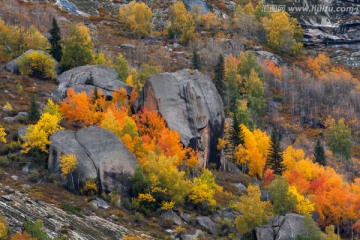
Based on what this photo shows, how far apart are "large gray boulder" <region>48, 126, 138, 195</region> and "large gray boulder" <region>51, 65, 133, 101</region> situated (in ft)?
81.3

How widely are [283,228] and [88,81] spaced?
47054 mm

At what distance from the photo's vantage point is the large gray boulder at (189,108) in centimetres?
8412

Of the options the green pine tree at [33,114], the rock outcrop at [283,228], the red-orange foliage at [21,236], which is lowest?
the rock outcrop at [283,228]

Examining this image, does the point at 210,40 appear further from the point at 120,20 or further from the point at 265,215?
the point at 265,215

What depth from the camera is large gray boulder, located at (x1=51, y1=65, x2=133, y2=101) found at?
93500mm

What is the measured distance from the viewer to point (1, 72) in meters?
97.9

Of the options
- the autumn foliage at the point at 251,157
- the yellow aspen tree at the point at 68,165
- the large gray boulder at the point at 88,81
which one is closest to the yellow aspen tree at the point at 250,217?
the yellow aspen tree at the point at 68,165

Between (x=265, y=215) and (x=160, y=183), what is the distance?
1345cm

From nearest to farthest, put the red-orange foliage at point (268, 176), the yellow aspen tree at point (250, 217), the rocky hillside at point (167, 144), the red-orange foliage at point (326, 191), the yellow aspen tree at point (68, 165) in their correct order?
the rocky hillside at point (167, 144) → the yellow aspen tree at point (68, 165) → the yellow aspen tree at point (250, 217) → the red-orange foliage at point (326, 191) → the red-orange foliage at point (268, 176)

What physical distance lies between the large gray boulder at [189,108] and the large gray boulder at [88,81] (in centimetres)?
901

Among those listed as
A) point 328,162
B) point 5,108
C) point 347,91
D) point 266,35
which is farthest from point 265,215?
point 266,35

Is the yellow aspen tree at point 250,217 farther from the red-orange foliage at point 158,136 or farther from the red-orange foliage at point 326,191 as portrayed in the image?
the red-orange foliage at point 326,191

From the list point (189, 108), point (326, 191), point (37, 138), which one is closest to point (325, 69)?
point (326, 191)

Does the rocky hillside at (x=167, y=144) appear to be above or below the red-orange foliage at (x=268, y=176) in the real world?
above
